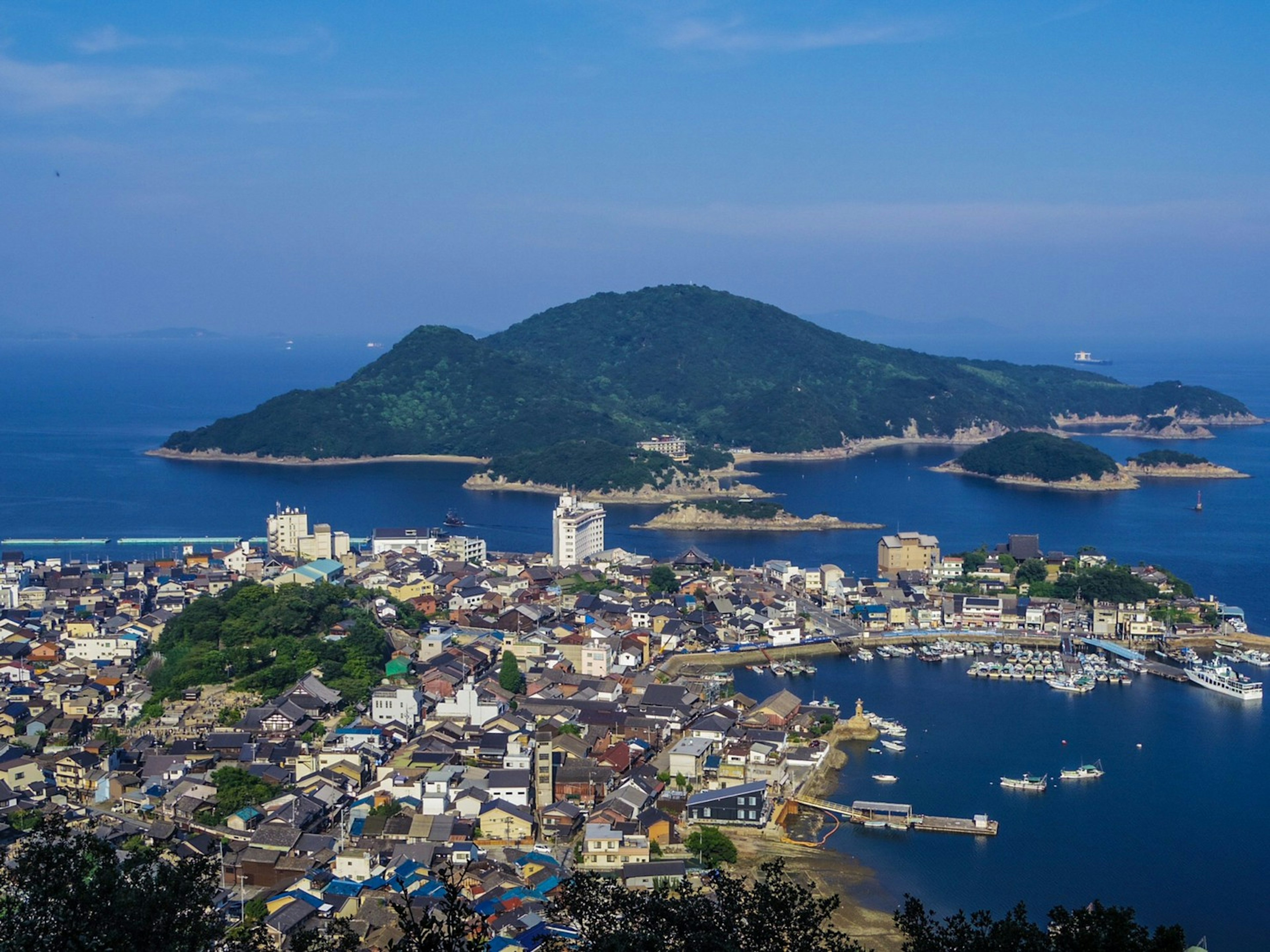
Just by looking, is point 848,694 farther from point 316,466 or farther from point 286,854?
point 316,466

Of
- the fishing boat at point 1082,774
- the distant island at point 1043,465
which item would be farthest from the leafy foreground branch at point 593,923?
the distant island at point 1043,465

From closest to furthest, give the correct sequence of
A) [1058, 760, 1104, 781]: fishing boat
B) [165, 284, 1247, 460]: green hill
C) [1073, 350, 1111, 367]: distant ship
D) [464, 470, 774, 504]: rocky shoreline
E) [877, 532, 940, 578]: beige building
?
[1058, 760, 1104, 781]: fishing boat < [877, 532, 940, 578]: beige building < [464, 470, 774, 504]: rocky shoreline < [165, 284, 1247, 460]: green hill < [1073, 350, 1111, 367]: distant ship

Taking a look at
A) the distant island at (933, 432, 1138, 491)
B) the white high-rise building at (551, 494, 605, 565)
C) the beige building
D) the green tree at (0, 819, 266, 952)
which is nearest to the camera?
the green tree at (0, 819, 266, 952)

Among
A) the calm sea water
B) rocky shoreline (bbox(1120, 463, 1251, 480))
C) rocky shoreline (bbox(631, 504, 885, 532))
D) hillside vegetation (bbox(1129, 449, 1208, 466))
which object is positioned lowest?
the calm sea water

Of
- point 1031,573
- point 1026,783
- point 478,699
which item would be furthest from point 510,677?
point 1031,573

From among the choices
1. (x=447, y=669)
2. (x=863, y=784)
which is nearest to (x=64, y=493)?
(x=447, y=669)

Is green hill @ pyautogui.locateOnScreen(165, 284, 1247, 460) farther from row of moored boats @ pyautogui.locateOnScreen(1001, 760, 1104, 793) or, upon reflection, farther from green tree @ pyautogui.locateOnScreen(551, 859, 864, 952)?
green tree @ pyautogui.locateOnScreen(551, 859, 864, 952)

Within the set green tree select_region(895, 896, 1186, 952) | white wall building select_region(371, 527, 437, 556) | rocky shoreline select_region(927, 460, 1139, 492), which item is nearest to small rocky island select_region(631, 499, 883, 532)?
white wall building select_region(371, 527, 437, 556)
